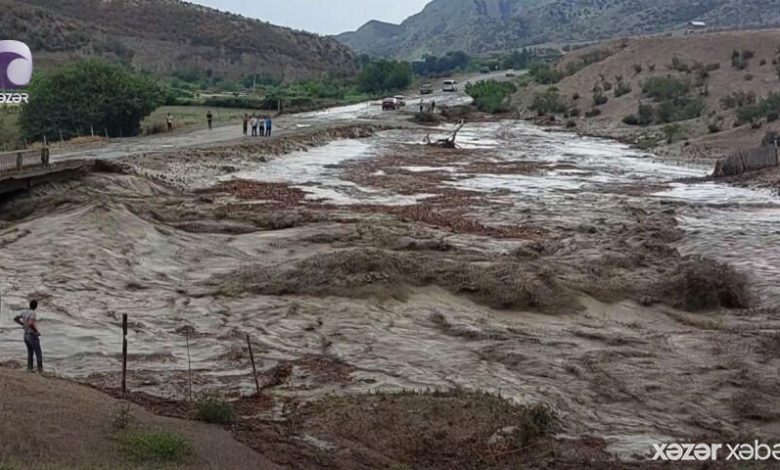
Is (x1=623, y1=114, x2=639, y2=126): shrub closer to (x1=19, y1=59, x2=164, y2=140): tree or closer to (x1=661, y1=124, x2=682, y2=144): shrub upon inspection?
(x1=661, y1=124, x2=682, y2=144): shrub

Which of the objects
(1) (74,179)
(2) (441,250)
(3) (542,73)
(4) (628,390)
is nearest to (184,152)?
(1) (74,179)

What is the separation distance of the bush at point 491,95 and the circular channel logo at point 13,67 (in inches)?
1757

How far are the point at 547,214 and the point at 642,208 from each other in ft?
11.4

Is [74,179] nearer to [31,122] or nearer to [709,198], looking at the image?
[709,198]

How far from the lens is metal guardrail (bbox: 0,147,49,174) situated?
2881cm

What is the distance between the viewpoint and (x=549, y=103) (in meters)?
85.2

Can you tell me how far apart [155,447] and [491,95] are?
8988 cm

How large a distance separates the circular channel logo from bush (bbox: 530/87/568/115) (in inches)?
1754

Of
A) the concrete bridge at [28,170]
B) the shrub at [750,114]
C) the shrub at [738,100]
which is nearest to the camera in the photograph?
the concrete bridge at [28,170]

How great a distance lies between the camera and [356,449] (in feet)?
37.0

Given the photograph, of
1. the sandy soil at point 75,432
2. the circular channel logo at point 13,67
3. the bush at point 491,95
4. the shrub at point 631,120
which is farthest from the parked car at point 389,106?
the sandy soil at point 75,432

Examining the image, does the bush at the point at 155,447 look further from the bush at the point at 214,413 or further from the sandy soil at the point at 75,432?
the bush at the point at 214,413

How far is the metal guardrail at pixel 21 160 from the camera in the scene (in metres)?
28.8

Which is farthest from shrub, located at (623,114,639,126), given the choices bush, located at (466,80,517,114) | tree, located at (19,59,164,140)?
tree, located at (19,59,164,140)
